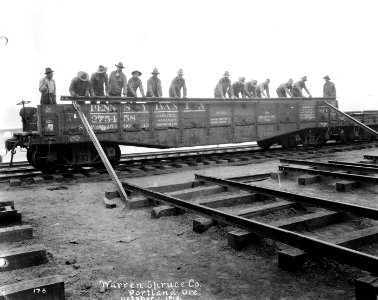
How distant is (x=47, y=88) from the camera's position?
8.97m

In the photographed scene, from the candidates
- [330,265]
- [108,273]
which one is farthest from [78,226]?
[330,265]

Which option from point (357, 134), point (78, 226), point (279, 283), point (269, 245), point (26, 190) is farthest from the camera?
point (357, 134)

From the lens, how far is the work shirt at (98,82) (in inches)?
402

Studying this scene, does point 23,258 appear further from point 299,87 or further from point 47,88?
point 299,87

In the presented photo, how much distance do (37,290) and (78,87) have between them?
783 cm

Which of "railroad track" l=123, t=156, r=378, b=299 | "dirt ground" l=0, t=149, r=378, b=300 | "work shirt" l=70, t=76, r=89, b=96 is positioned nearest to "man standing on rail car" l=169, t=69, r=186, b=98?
"work shirt" l=70, t=76, r=89, b=96

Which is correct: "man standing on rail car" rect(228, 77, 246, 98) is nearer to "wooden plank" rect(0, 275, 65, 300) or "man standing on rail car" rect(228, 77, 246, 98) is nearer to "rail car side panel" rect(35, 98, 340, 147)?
"rail car side panel" rect(35, 98, 340, 147)

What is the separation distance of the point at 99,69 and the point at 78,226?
673 centimetres

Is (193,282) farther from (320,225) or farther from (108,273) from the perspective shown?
(320,225)

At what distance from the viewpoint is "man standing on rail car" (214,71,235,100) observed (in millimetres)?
12977

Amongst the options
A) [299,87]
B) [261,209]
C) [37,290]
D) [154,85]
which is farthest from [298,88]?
[37,290]

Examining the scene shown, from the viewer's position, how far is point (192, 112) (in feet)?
33.8

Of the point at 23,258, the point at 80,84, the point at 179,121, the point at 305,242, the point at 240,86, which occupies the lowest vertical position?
the point at 23,258

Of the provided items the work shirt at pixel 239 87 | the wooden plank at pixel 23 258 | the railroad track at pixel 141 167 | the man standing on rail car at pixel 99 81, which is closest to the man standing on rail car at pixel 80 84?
the man standing on rail car at pixel 99 81
